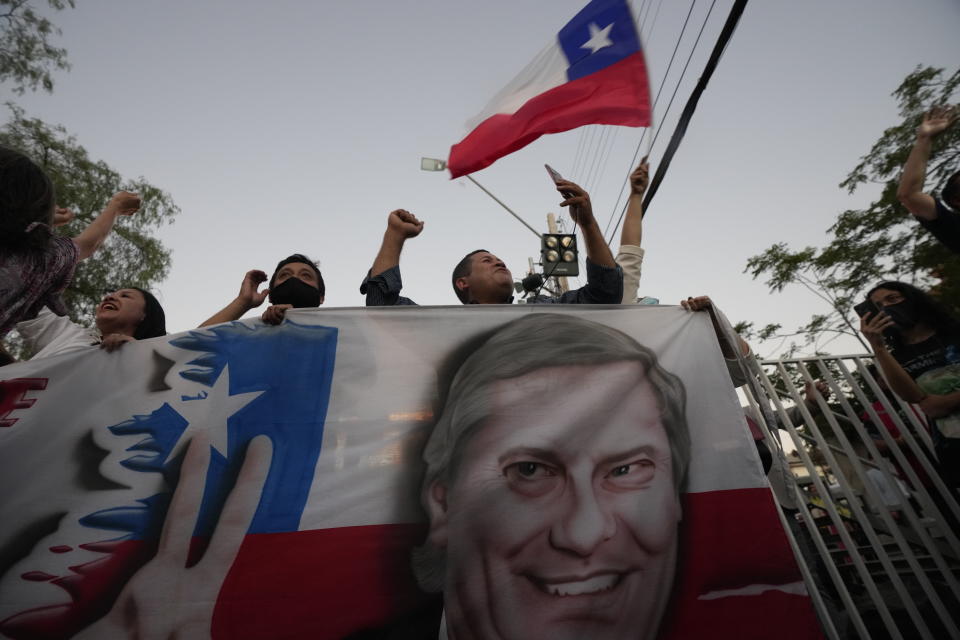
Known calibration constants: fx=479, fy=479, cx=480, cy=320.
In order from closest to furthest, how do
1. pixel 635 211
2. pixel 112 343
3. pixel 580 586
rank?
pixel 580 586
pixel 112 343
pixel 635 211

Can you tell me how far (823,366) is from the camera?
2.85 m

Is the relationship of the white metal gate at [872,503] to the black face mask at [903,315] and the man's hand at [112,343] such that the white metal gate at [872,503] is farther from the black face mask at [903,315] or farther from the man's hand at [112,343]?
the man's hand at [112,343]

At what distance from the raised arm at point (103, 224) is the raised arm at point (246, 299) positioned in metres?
0.56

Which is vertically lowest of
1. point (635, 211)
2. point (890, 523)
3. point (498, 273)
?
point (890, 523)

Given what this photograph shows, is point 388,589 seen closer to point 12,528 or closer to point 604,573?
point 604,573

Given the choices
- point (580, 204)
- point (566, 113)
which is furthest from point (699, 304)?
point (566, 113)

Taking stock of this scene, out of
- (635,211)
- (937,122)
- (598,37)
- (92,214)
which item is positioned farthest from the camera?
(92,214)

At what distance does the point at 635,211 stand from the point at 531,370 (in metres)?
1.51

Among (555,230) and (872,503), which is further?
(555,230)

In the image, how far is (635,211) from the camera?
288cm

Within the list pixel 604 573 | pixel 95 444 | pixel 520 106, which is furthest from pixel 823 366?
pixel 95 444

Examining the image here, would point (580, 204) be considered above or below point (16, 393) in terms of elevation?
above

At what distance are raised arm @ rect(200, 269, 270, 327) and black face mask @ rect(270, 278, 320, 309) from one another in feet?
0.66

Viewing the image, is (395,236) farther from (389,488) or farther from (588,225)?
(389,488)
